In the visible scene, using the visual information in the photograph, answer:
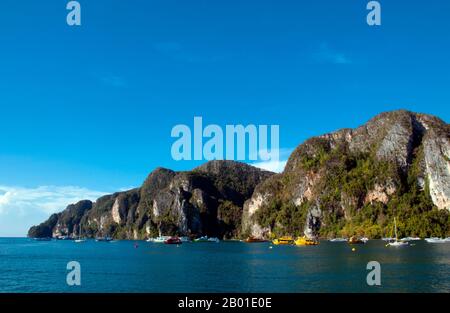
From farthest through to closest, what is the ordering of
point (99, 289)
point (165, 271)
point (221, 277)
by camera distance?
point (165, 271) < point (221, 277) < point (99, 289)

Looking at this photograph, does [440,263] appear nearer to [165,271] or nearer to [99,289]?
[165,271]

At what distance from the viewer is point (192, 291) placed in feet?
185

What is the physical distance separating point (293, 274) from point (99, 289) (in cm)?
2903

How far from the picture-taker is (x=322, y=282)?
62.1 metres
